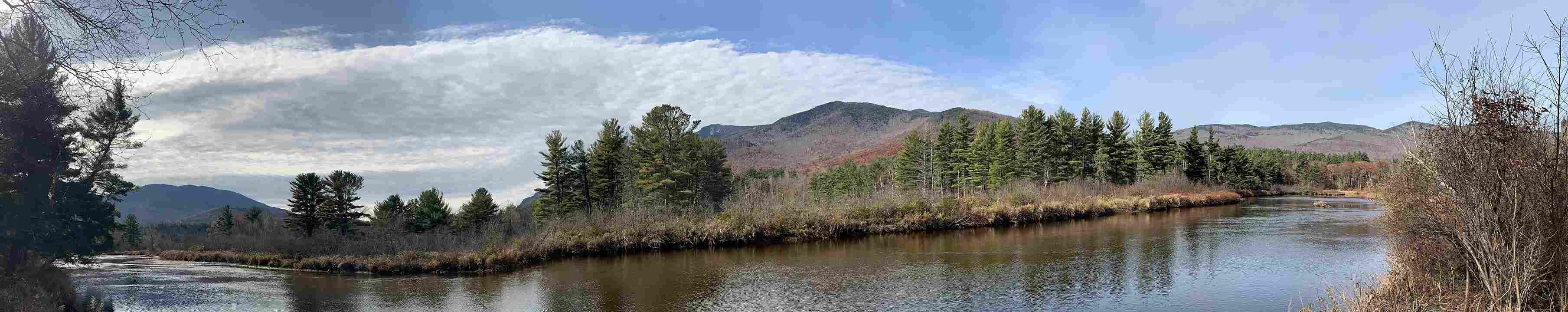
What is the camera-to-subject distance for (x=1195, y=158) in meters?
77.3

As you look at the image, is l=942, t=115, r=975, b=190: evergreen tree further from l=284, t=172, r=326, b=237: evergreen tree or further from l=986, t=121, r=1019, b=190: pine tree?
l=284, t=172, r=326, b=237: evergreen tree

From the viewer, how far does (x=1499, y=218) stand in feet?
25.0

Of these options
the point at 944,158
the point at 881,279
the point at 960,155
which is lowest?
the point at 881,279

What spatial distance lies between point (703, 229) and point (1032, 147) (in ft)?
146

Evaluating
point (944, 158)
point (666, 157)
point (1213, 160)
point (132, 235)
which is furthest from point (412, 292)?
point (1213, 160)

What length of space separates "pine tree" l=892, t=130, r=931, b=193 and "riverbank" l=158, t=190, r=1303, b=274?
3132 cm

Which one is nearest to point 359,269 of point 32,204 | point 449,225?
point 32,204

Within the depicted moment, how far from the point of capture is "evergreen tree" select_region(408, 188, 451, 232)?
1615 inches

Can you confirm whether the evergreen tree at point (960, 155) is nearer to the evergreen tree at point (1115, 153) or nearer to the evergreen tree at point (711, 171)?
the evergreen tree at point (1115, 153)

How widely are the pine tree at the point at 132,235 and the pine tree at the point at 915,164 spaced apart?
2585 inches

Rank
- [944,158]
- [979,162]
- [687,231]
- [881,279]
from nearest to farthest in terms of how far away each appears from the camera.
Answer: [881,279] < [687,231] < [979,162] < [944,158]

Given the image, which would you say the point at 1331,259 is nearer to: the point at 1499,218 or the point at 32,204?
the point at 1499,218

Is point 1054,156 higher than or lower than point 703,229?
higher

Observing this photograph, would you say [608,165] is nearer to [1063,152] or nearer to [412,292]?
[412,292]
